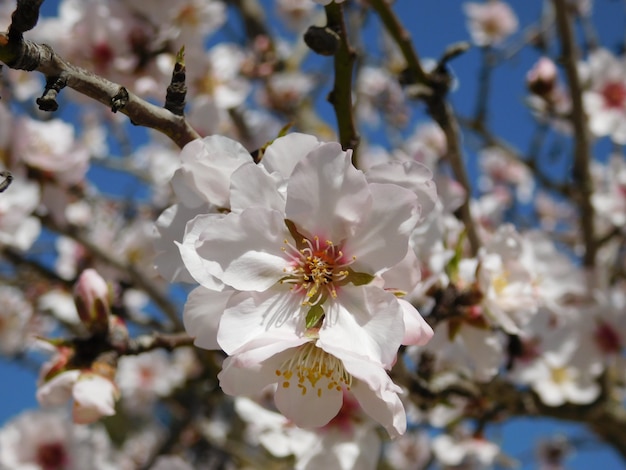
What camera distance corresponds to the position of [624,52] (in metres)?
2.96

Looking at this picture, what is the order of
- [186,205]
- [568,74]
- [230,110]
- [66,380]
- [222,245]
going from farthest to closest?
[230,110] → [568,74] → [66,380] → [186,205] → [222,245]

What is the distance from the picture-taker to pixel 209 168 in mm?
843

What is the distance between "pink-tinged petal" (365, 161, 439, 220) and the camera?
2.67ft

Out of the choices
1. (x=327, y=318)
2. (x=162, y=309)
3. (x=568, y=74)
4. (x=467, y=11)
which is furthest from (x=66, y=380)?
(x=467, y=11)

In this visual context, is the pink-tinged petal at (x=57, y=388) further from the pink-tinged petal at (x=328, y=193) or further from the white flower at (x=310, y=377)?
the pink-tinged petal at (x=328, y=193)

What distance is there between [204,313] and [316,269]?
0.17 m

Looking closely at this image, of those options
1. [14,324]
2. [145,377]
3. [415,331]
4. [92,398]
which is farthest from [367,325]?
[145,377]

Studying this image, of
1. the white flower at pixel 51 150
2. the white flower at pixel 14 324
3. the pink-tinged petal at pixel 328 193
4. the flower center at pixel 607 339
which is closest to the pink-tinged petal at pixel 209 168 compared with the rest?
→ the pink-tinged petal at pixel 328 193

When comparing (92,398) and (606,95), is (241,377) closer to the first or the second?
(92,398)

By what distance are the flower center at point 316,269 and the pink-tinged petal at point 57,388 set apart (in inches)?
17.7

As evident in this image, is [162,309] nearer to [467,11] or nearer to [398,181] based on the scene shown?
[398,181]

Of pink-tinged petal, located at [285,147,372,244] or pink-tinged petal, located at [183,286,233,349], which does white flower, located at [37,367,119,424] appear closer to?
pink-tinged petal, located at [183,286,233,349]

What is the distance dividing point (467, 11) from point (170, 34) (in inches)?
131

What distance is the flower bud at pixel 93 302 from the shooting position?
106 cm
